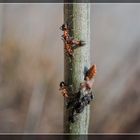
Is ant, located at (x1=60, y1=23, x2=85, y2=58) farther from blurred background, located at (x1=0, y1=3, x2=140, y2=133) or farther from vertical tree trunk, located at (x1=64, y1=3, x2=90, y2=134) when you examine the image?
blurred background, located at (x1=0, y1=3, x2=140, y2=133)

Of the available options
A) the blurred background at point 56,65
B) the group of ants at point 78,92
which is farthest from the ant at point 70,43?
the blurred background at point 56,65

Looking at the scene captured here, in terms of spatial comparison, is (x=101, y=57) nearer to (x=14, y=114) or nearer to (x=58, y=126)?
(x=58, y=126)

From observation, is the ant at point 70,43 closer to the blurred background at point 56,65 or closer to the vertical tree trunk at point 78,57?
the vertical tree trunk at point 78,57

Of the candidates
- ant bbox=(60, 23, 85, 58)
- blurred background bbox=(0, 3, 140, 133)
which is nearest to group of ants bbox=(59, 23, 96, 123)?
ant bbox=(60, 23, 85, 58)

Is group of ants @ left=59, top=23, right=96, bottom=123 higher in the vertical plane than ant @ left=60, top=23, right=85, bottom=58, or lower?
lower

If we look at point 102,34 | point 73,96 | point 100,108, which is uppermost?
point 102,34

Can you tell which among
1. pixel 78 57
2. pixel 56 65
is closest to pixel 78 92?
pixel 78 57

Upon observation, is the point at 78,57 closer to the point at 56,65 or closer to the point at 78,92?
the point at 78,92

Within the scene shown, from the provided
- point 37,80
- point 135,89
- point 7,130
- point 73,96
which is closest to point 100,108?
point 135,89
